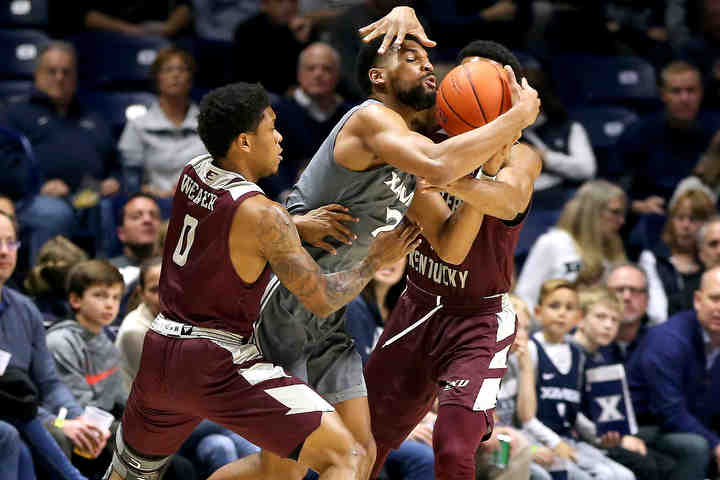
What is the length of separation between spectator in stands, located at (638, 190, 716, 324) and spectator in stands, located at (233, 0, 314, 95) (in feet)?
10.3

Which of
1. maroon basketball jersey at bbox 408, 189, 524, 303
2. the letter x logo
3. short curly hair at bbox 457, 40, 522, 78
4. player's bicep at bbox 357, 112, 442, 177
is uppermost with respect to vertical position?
short curly hair at bbox 457, 40, 522, 78

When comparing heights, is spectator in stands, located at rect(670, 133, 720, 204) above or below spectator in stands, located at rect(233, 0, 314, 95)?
below

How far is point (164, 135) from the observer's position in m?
8.64

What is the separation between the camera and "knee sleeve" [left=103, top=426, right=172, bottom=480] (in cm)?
479

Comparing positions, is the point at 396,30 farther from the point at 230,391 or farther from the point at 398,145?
the point at 230,391

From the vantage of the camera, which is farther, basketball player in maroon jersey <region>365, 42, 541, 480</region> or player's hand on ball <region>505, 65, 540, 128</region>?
basketball player in maroon jersey <region>365, 42, 541, 480</region>

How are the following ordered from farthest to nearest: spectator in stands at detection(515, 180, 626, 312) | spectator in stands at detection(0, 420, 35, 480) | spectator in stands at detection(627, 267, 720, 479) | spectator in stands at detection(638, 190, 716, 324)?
spectator in stands at detection(638, 190, 716, 324) < spectator in stands at detection(515, 180, 626, 312) < spectator in stands at detection(627, 267, 720, 479) < spectator in stands at detection(0, 420, 35, 480)

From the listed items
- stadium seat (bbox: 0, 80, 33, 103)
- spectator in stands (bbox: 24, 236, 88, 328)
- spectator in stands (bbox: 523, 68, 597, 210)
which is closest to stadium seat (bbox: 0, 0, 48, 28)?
stadium seat (bbox: 0, 80, 33, 103)

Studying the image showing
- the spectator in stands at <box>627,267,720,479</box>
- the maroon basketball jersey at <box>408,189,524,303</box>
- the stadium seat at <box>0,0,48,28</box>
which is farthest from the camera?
the stadium seat at <box>0,0,48,28</box>

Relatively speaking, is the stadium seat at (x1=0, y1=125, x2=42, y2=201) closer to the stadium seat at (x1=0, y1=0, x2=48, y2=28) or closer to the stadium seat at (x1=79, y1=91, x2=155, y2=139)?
the stadium seat at (x1=79, y1=91, x2=155, y2=139)

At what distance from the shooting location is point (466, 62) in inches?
203

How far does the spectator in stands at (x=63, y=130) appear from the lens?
8.51 m

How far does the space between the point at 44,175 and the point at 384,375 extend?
402cm

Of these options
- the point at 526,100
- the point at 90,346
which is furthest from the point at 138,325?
the point at 526,100
